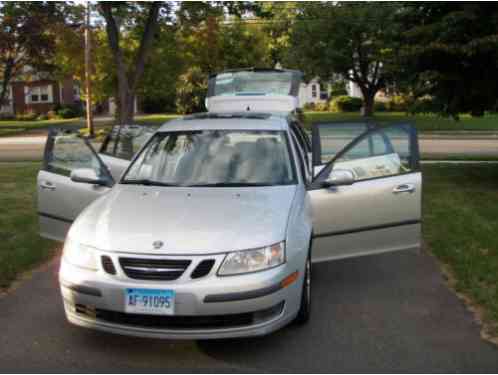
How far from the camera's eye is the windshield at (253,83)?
36.7ft

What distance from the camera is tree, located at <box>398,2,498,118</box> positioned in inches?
387

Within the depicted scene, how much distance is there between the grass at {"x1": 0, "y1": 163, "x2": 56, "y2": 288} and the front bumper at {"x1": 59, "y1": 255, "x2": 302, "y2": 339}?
2.20 meters

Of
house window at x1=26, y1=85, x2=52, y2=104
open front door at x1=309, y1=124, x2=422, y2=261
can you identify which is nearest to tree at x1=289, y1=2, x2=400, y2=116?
house window at x1=26, y1=85, x2=52, y2=104

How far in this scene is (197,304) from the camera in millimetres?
3850

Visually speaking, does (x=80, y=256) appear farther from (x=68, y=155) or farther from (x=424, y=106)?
(x=424, y=106)

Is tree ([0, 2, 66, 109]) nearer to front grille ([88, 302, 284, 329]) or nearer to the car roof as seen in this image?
the car roof

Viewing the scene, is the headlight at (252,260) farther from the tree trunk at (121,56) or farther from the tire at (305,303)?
the tree trunk at (121,56)

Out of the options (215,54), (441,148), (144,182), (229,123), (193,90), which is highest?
(215,54)

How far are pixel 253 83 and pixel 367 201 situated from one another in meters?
6.35

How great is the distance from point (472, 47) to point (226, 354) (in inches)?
285

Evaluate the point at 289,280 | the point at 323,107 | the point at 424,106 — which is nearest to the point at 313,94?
the point at 323,107

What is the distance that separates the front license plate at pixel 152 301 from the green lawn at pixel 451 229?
2.56 meters

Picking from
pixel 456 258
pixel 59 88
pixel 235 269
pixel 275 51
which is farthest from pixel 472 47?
pixel 59 88

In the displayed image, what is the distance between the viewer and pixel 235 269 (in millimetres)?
3965
